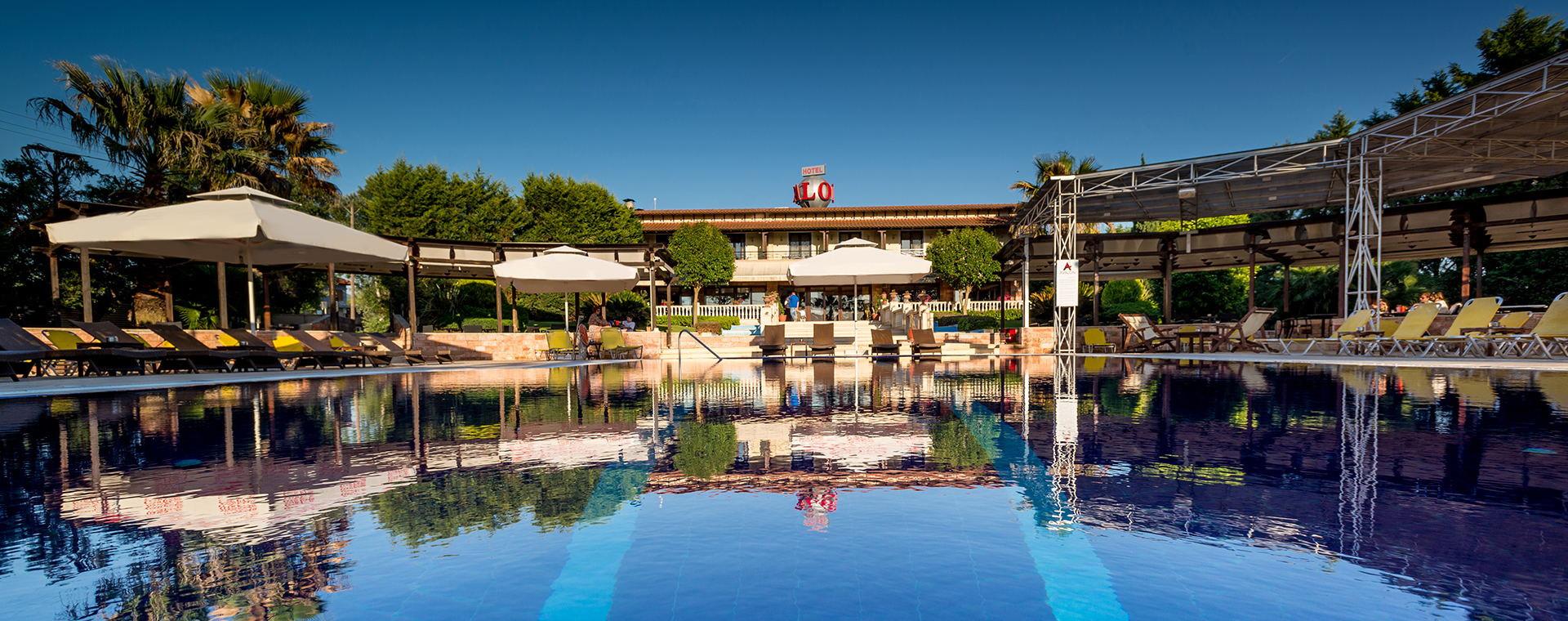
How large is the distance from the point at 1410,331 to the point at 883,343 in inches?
407

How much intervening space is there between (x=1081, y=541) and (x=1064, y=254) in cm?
1829

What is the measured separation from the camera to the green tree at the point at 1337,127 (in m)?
33.3

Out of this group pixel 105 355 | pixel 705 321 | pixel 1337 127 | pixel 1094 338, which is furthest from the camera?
pixel 1337 127

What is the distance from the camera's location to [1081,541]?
2725 mm

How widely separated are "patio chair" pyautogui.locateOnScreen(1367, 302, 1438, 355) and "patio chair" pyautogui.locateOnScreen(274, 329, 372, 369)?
20.3 m

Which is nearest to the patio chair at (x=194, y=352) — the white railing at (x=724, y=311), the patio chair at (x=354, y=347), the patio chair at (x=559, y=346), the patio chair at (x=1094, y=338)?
the patio chair at (x=354, y=347)

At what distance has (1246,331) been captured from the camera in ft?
54.1

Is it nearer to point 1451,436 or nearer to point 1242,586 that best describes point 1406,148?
point 1451,436

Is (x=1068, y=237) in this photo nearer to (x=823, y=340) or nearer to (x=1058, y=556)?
(x=823, y=340)

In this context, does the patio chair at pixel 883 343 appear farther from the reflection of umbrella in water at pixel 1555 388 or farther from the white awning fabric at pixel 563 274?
the reflection of umbrella in water at pixel 1555 388

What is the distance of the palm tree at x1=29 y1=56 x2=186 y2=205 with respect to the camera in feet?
48.4

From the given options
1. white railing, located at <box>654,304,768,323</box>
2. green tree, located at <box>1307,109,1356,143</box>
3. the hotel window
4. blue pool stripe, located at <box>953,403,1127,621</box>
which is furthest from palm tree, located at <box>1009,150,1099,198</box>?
blue pool stripe, located at <box>953,403,1127,621</box>

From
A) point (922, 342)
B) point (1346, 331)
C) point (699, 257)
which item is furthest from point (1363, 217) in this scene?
point (699, 257)

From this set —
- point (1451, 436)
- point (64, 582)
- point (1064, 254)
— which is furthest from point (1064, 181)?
point (64, 582)
